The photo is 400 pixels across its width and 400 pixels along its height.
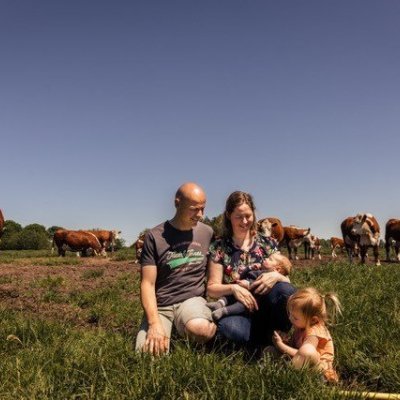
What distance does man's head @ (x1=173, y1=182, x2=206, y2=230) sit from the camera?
181 inches

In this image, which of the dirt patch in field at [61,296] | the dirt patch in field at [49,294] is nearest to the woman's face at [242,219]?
the dirt patch in field at [61,296]

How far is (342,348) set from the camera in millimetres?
4484

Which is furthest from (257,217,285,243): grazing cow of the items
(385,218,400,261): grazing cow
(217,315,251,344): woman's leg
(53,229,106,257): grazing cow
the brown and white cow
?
(217,315,251,344): woman's leg

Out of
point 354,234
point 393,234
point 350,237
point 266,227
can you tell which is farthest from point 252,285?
point 393,234

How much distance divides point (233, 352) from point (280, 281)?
0.90 meters

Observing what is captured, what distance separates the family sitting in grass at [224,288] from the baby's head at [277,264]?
11mm

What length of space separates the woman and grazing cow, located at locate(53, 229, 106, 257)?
29.6 meters

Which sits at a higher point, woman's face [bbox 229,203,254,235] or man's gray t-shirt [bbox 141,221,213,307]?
woman's face [bbox 229,203,254,235]

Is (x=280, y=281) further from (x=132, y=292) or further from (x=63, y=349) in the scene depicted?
(x=132, y=292)

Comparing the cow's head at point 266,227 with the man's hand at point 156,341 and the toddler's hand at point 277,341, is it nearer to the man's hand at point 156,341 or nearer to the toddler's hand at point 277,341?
the toddler's hand at point 277,341

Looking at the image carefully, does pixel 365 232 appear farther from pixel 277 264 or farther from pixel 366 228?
pixel 277 264

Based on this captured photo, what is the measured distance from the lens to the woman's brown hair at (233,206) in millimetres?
→ 4840

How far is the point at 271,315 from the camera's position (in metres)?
4.50

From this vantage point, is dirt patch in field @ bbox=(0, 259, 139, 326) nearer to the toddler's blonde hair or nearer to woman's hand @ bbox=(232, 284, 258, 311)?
woman's hand @ bbox=(232, 284, 258, 311)
